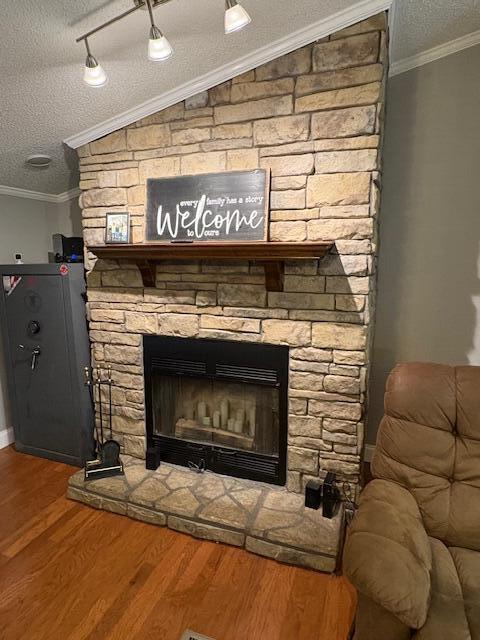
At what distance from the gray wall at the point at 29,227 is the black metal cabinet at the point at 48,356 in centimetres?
34

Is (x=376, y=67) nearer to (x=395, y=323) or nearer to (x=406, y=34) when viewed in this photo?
(x=406, y=34)

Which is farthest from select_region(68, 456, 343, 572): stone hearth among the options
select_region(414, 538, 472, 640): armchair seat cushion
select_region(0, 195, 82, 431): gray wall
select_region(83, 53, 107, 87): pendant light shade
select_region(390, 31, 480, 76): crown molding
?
select_region(390, 31, 480, 76): crown molding

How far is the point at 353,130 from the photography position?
1.80m

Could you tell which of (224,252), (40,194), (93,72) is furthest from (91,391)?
(93,72)

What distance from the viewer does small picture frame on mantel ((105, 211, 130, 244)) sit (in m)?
2.27

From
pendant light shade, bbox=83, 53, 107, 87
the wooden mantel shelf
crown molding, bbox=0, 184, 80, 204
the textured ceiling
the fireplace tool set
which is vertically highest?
the textured ceiling

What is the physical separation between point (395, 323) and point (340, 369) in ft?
2.35

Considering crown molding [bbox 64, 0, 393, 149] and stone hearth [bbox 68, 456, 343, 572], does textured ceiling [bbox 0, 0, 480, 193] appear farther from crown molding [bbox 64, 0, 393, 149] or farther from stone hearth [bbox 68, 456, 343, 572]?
stone hearth [bbox 68, 456, 343, 572]

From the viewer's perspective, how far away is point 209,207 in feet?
6.84

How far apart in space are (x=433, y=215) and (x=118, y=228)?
1969 millimetres

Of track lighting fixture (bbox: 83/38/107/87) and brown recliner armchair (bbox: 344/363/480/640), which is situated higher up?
track lighting fixture (bbox: 83/38/107/87)

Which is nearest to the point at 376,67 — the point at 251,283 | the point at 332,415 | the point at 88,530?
the point at 251,283

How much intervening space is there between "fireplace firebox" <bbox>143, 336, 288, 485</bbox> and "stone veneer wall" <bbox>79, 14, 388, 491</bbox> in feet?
0.24

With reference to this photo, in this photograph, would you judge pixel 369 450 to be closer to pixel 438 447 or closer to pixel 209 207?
pixel 438 447
